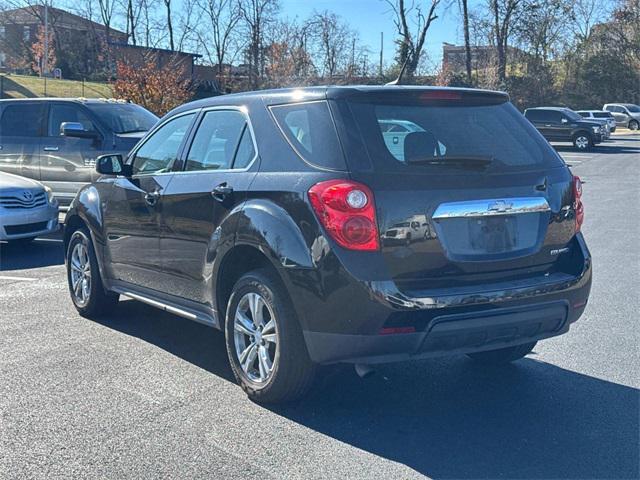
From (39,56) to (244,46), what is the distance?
1755cm

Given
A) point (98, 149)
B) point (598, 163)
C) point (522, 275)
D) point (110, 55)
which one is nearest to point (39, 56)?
point (110, 55)

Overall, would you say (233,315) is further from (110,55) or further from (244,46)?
(244,46)

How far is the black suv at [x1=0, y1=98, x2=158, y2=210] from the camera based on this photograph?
11516mm

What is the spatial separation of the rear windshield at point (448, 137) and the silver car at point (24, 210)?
686 cm

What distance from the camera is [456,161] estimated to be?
14.1 feet

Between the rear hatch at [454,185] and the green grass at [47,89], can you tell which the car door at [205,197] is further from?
the green grass at [47,89]

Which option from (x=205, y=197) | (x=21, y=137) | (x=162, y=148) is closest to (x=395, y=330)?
(x=205, y=197)

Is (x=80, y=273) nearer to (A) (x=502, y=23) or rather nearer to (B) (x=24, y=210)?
(B) (x=24, y=210)

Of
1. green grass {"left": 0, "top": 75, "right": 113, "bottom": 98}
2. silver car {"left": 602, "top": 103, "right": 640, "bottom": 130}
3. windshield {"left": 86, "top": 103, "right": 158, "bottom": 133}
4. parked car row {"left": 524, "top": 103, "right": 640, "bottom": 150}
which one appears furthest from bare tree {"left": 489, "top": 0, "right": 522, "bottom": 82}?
windshield {"left": 86, "top": 103, "right": 158, "bottom": 133}

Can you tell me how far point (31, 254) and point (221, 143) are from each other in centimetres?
584

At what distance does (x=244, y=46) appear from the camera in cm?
4988

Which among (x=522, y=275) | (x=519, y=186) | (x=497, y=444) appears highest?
(x=519, y=186)

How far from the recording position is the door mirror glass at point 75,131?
11.1 m

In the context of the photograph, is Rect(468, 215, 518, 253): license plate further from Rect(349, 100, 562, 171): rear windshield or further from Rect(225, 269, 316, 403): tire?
Rect(225, 269, 316, 403): tire
